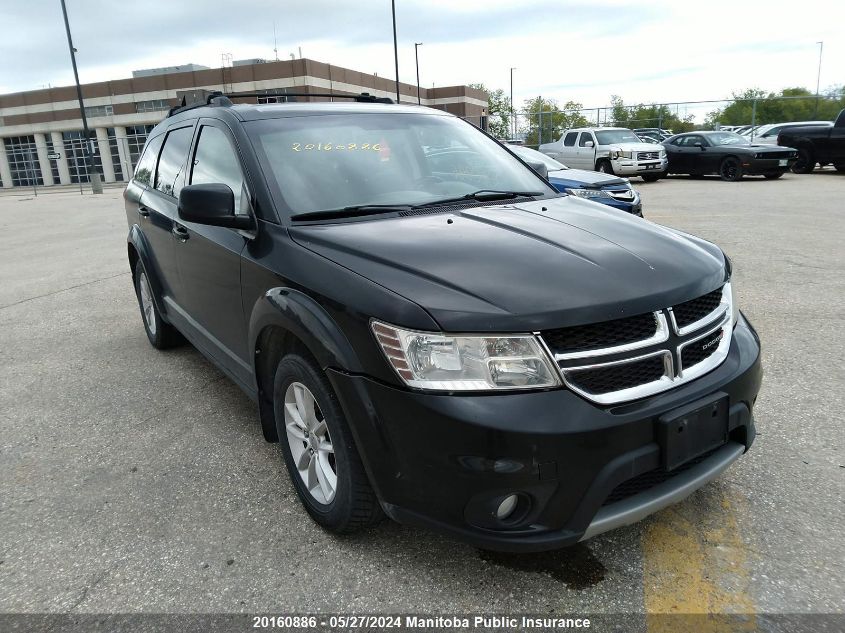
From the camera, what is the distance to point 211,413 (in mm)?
3998

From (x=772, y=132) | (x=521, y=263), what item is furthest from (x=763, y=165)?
(x=521, y=263)

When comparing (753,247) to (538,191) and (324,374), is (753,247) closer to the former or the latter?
(538,191)

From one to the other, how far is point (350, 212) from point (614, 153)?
18.2m

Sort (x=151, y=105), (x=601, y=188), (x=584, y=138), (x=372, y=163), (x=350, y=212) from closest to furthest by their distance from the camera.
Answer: (x=350, y=212) → (x=372, y=163) → (x=601, y=188) → (x=584, y=138) → (x=151, y=105)

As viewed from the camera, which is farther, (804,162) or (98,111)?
(98,111)

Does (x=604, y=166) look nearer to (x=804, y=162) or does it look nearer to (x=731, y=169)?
(x=731, y=169)

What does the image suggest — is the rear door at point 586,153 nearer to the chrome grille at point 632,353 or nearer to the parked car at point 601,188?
the parked car at point 601,188

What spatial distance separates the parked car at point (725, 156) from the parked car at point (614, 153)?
3.78 feet

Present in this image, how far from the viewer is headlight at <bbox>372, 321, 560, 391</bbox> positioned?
6.75 feet

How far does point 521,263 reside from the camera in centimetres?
236

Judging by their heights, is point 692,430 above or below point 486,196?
below

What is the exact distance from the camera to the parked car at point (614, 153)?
19500 mm

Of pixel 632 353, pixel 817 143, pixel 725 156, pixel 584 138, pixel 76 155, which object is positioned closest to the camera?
pixel 632 353

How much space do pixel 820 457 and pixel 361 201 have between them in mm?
2488
